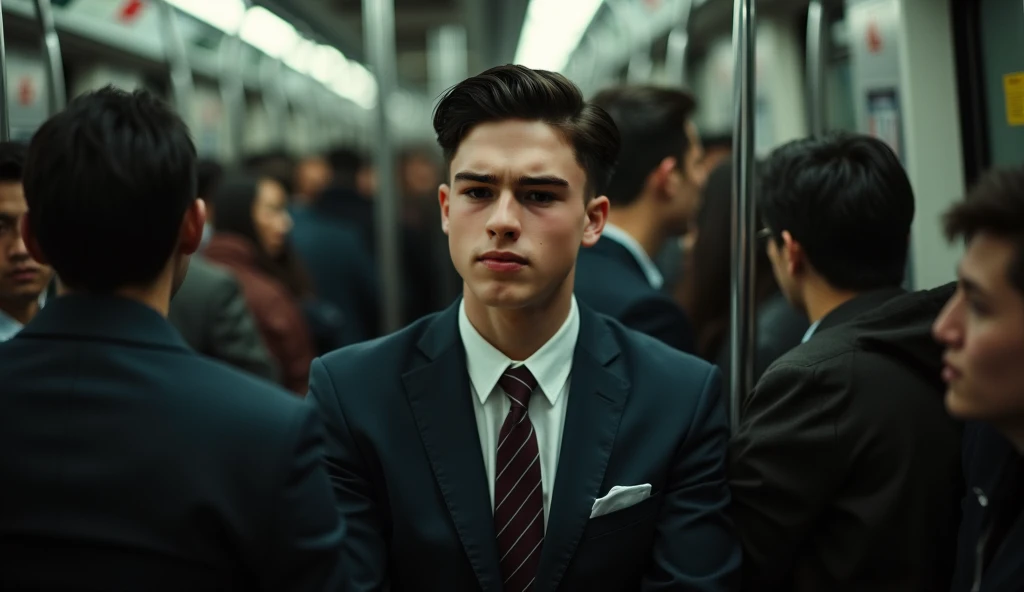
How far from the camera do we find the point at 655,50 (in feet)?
25.1

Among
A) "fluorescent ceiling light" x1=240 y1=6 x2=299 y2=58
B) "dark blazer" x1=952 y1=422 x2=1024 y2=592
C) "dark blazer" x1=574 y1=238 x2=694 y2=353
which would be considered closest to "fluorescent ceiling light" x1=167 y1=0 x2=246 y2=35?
"fluorescent ceiling light" x1=240 y1=6 x2=299 y2=58

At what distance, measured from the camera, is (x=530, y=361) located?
2.08 m

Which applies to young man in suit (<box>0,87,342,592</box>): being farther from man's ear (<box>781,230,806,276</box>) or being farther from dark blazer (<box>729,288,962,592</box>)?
man's ear (<box>781,230,806,276</box>)

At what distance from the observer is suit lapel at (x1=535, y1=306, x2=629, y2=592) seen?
1917 mm

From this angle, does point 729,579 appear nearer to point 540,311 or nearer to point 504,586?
point 504,586

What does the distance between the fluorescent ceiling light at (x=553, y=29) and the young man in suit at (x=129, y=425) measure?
5.19 metres

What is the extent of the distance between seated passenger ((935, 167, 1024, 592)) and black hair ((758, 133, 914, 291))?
2.05 ft

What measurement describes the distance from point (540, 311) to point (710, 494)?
0.45 metres

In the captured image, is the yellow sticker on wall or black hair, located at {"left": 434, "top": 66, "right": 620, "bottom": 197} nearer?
black hair, located at {"left": 434, "top": 66, "right": 620, "bottom": 197}

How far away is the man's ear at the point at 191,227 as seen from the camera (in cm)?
158

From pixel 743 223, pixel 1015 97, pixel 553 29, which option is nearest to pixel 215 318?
pixel 743 223

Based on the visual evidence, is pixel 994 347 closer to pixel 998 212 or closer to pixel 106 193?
pixel 998 212

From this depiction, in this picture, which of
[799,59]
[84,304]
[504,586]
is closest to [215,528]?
[84,304]

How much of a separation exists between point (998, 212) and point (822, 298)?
825 millimetres
